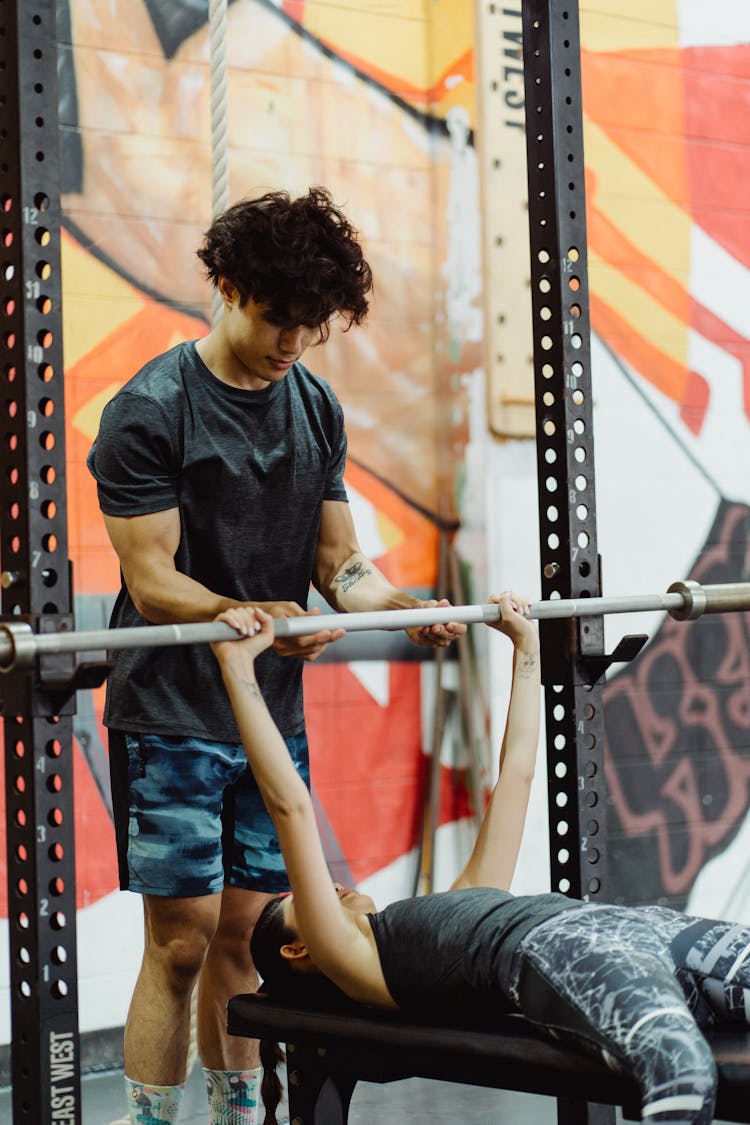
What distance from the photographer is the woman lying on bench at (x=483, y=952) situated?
1.76 meters

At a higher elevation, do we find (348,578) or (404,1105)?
(348,578)

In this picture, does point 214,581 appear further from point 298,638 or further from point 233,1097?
point 233,1097

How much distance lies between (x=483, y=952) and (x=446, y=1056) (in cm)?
15

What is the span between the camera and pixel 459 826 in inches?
151

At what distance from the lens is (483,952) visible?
6.34 feet

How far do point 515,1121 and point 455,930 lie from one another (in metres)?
1.26

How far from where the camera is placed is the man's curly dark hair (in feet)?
7.13

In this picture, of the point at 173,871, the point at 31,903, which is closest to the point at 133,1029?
the point at 173,871

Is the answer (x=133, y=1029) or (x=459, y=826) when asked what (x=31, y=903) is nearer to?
(x=133, y=1029)

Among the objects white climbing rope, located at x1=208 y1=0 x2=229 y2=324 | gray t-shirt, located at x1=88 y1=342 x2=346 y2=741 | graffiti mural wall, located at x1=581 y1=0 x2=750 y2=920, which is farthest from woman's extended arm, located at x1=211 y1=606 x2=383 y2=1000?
graffiti mural wall, located at x1=581 y1=0 x2=750 y2=920

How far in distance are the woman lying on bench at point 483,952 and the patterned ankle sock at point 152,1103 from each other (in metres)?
0.30

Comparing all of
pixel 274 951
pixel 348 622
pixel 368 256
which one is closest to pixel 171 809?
pixel 274 951

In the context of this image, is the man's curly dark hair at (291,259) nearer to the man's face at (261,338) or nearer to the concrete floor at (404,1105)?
the man's face at (261,338)

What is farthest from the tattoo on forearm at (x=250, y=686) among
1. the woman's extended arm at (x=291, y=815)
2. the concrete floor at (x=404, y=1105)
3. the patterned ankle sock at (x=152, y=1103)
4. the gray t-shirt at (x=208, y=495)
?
the concrete floor at (x=404, y=1105)
